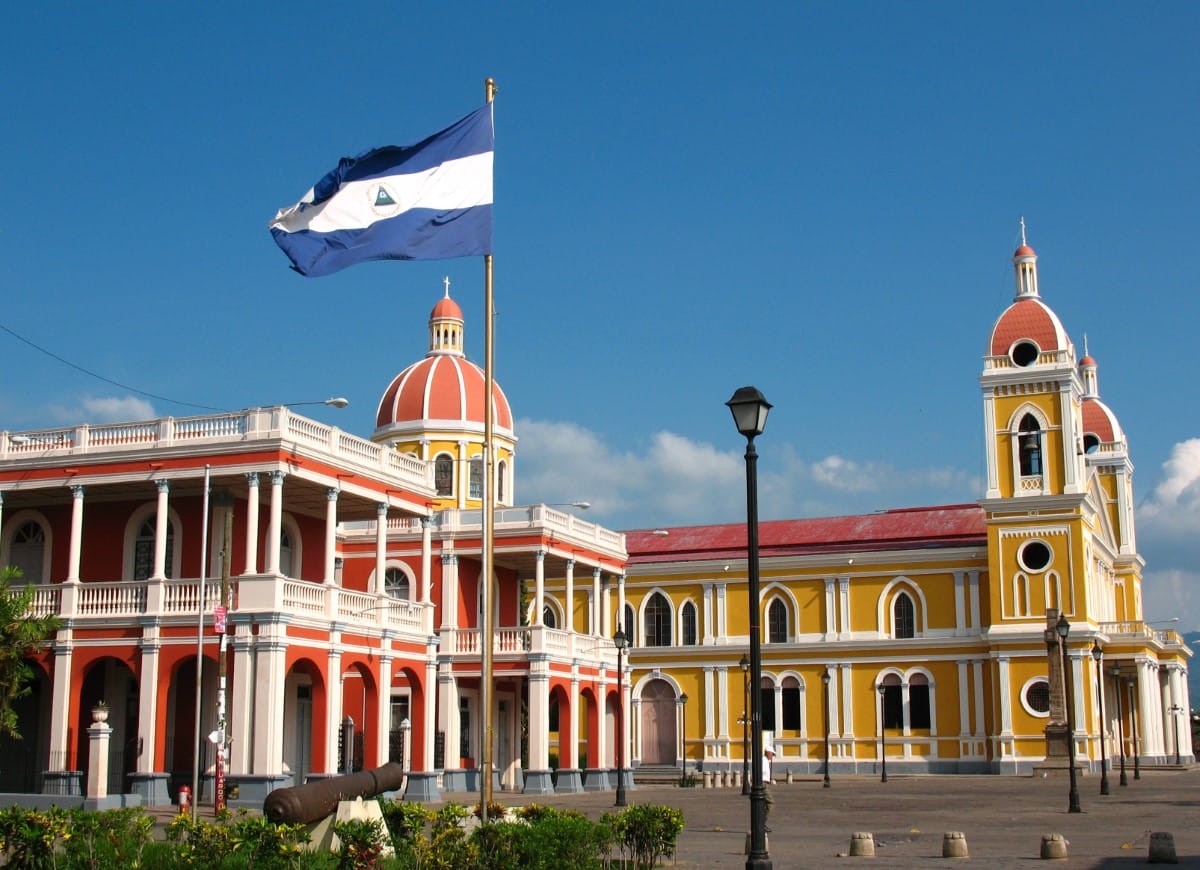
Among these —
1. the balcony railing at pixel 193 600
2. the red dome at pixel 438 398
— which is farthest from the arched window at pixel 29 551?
the red dome at pixel 438 398

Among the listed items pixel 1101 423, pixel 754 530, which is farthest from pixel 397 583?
pixel 1101 423

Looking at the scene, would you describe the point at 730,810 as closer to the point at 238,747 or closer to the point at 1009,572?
the point at 238,747

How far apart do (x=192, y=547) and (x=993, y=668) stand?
111 feet

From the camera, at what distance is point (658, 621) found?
6681 cm

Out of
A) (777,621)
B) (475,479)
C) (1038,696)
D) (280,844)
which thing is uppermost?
(475,479)

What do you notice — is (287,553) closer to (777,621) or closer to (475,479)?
(475,479)

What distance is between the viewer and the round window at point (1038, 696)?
5700 centimetres

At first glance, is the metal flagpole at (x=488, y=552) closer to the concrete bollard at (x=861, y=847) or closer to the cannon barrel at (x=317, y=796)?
the cannon barrel at (x=317, y=796)

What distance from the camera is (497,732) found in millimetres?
50438

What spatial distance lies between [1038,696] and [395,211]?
146ft

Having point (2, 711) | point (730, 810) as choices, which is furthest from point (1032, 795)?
point (2, 711)

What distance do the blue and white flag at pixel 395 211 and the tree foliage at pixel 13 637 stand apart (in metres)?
19.2

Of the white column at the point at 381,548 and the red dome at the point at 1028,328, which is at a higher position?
the red dome at the point at 1028,328

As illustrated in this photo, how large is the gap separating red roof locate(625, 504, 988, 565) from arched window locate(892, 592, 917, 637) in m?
2.26
